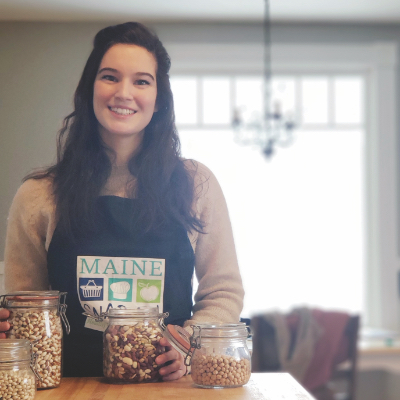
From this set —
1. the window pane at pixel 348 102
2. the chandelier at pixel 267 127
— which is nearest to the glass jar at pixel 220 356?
the chandelier at pixel 267 127

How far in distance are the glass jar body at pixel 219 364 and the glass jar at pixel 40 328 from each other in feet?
0.77

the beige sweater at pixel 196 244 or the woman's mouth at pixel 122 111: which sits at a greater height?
the woman's mouth at pixel 122 111

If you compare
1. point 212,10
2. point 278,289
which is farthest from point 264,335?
point 212,10

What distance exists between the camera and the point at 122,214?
3.80 feet

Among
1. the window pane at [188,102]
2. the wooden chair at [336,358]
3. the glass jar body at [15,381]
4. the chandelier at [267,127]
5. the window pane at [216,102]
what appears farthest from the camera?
the window pane at [216,102]

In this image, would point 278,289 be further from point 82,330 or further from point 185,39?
point 82,330

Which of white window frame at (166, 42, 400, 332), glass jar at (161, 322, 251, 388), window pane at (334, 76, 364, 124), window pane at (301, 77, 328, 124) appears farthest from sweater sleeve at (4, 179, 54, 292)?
window pane at (334, 76, 364, 124)

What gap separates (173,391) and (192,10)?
111 cm

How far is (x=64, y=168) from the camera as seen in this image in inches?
48.0

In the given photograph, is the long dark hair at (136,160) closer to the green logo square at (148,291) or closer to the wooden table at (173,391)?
the green logo square at (148,291)

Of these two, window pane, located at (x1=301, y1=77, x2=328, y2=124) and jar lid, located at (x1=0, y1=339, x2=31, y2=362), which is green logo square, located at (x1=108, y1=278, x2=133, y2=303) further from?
window pane, located at (x1=301, y1=77, x2=328, y2=124)

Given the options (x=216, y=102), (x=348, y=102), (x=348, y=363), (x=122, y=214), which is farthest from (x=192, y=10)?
(x=348, y=102)

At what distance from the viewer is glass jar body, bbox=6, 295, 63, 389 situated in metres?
0.97

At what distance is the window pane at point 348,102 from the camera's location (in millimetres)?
3990
